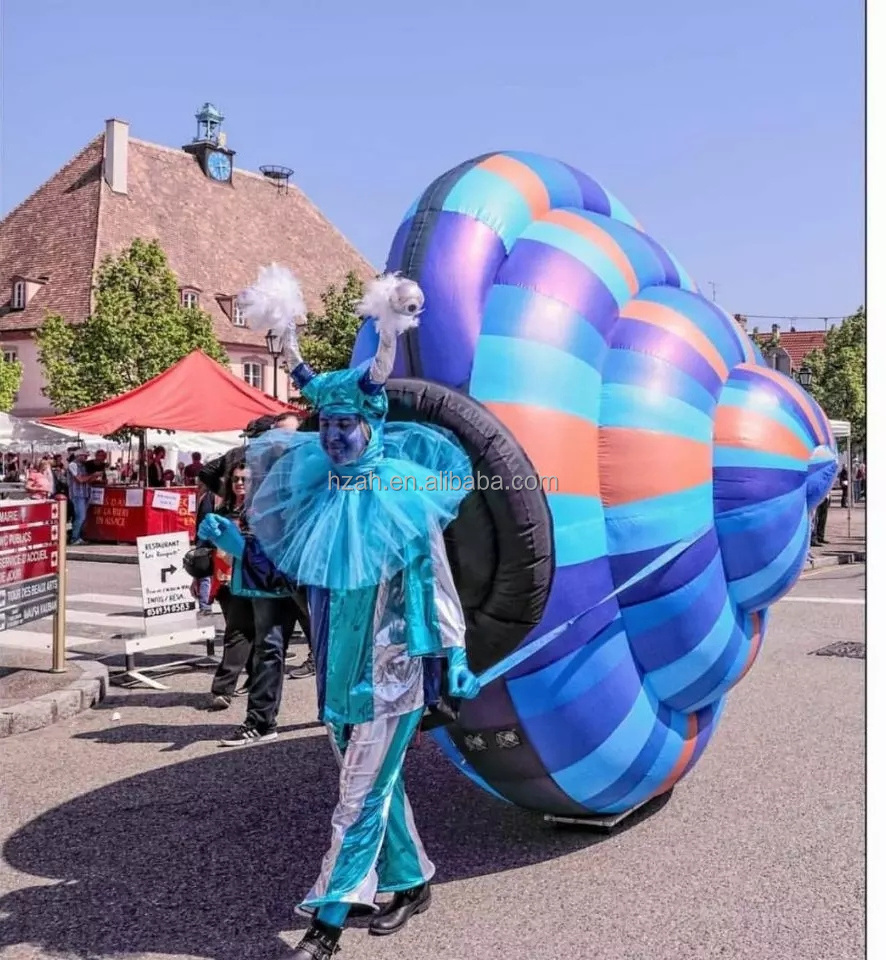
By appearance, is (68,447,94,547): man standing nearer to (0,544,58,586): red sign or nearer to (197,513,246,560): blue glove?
(0,544,58,586): red sign

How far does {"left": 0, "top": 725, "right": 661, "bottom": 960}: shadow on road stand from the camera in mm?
3590

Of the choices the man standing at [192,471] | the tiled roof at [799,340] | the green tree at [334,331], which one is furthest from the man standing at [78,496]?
the tiled roof at [799,340]

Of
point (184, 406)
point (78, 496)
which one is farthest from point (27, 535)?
point (78, 496)

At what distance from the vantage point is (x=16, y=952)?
3.43 metres

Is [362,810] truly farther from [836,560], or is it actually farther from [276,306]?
[836,560]

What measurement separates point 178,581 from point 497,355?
5460 mm

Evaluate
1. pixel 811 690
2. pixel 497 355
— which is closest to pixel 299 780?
pixel 497 355

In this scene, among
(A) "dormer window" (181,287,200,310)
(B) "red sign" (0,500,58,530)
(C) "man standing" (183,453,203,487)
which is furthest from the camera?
(A) "dormer window" (181,287,200,310)

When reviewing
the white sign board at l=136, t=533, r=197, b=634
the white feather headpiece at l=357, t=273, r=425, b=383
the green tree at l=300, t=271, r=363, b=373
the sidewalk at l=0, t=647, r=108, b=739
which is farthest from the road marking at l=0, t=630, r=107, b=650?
the green tree at l=300, t=271, r=363, b=373

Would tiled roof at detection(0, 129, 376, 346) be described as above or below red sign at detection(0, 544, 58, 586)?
above

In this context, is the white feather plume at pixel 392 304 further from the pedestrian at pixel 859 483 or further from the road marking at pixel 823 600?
the pedestrian at pixel 859 483

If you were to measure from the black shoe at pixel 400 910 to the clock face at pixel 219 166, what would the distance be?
155 feet

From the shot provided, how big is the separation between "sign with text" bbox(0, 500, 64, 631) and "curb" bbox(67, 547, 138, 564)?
950 centimetres

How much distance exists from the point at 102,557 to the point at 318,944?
15.0 meters
